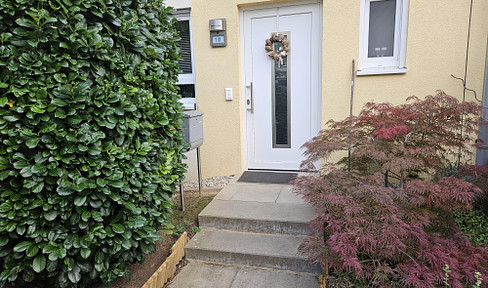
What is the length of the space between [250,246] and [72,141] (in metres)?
1.83

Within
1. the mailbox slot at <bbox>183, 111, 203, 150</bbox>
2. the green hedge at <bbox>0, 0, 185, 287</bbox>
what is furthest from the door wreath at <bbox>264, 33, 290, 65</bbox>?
the green hedge at <bbox>0, 0, 185, 287</bbox>

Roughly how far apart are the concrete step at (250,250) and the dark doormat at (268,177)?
1255 mm

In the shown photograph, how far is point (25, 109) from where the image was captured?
1840 millimetres

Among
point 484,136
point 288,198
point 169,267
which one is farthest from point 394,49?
point 169,267

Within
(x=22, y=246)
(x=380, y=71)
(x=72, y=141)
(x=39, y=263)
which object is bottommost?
(x=39, y=263)

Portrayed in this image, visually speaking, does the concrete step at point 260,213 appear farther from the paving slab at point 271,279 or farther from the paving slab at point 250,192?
the paving slab at point 271,279

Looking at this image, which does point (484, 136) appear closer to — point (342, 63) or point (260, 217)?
point (342, 63)

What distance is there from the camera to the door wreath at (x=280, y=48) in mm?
4383

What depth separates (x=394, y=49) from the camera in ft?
13.2

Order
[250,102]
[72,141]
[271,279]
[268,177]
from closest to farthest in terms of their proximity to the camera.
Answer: [72,141], [271,279], [268,177], [250,102]

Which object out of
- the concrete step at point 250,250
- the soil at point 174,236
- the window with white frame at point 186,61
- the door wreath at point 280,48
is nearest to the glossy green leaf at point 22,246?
the soil at point 174,236

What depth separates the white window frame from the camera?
12.8 feet

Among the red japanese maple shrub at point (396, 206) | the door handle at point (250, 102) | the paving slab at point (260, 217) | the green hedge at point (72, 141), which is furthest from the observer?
the door handle at point (250, 102)

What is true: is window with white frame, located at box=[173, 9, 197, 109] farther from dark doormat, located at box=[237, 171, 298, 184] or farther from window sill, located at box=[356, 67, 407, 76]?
window sill, located at box=[356, 67, 407, 76]
